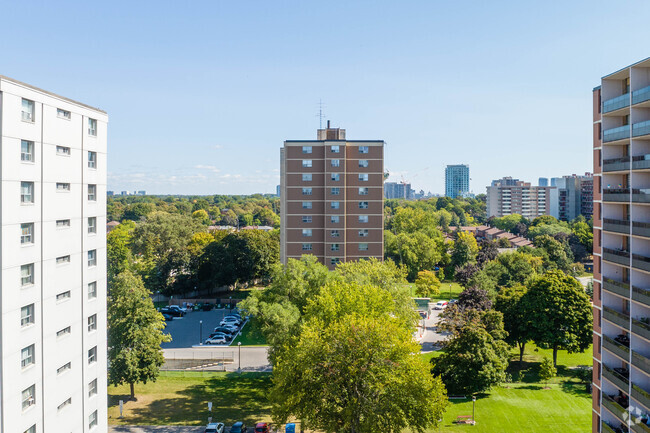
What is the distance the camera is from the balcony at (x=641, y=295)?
23.0 m

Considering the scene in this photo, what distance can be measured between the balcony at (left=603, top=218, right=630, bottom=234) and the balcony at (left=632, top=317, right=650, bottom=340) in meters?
4.57

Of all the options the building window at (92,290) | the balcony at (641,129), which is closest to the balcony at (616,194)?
the balcony at (641,129)

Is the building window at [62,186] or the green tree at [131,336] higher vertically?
the building window at [62,186]

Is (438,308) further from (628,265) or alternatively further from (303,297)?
(628,265)

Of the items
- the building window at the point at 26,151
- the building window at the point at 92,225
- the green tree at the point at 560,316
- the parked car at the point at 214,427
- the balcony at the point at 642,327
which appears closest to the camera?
the building window at the point at 26,151

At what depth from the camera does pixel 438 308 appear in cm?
6812

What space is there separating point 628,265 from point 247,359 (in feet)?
116

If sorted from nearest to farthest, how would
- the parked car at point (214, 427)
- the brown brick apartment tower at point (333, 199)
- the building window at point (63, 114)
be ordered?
the building window at point (63, 114)
the parked car at point (214, 427)
the brown brick apartment tower at point (333, 199)

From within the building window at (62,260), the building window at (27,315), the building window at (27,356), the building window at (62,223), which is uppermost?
the building window at (62,223)

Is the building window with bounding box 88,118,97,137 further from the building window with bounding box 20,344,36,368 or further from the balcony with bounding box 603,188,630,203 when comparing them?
the balcony with bounding box 603,188,630,203

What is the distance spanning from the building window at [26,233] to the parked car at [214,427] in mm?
18443

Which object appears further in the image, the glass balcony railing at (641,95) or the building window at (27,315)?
the glass balcony railing at (641,95)

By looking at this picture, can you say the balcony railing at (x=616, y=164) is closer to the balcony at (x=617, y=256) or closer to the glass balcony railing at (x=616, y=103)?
the glass balcony railing at (x=616, y=103)

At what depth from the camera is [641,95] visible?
77.9ft
